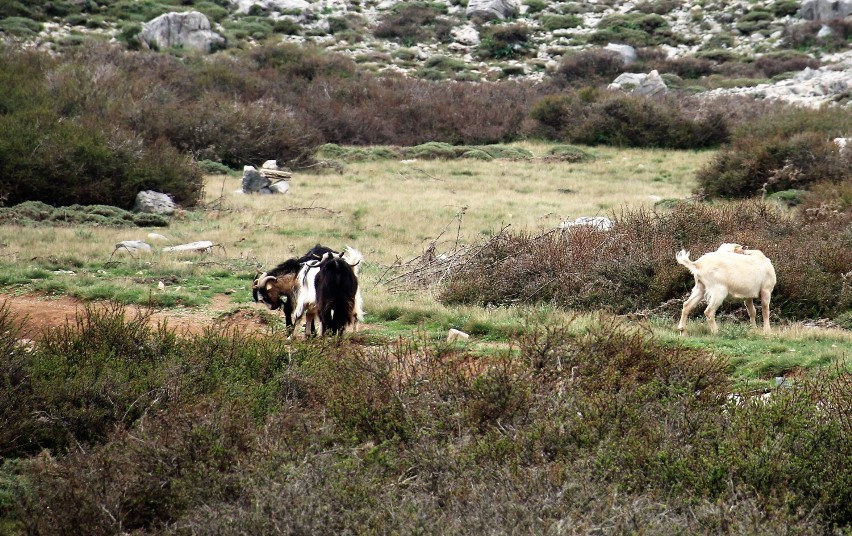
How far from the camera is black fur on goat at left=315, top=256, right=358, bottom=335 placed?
851 centimetres

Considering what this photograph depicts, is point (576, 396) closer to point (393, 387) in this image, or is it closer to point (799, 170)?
point (393, 387)

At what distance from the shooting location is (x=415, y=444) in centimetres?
530

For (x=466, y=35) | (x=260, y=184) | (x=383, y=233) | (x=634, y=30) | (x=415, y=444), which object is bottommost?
(x=383, y=233)

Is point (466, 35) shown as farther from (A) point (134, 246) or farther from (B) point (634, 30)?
(A) point (134, 246)

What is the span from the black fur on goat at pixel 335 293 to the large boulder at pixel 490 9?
154ft

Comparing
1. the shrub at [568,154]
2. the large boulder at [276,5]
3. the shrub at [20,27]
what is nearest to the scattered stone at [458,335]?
the shrub at [568,154]

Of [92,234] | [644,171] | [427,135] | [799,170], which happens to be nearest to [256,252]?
[92,234]

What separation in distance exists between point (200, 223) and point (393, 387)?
11.5m

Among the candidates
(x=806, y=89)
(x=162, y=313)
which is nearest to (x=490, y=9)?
(x=806, y=89)

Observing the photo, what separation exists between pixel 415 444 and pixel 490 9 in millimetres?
50760

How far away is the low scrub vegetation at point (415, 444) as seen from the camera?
4445 mm

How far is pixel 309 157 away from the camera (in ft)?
83.1

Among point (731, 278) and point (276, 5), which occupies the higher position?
point (276, 5)

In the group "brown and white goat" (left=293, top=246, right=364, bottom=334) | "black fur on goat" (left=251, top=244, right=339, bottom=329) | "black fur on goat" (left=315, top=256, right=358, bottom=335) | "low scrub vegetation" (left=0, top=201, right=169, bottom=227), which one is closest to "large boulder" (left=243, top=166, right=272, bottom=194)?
"low scrub vegetation" (left=0, top=201, right=169, bottom=227)
